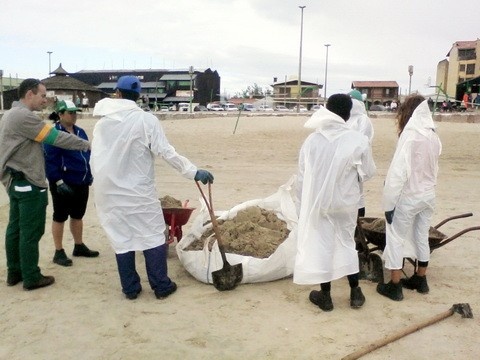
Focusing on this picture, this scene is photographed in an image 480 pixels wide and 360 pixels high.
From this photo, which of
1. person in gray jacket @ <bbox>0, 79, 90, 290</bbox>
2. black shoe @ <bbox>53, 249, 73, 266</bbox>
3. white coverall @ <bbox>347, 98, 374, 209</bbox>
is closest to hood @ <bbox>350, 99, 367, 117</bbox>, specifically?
white coverall @ <bbox>347, 98, 374, 209</bbox>

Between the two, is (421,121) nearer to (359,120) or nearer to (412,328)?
(359,120)

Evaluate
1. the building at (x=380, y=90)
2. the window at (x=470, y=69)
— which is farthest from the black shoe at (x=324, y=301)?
the building at (x=380, y=90)

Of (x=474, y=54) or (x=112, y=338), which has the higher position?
(x=474, y=54)

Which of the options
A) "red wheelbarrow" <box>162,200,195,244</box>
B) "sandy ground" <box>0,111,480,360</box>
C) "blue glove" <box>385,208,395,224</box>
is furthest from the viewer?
"red wheelbarrow" <box>162,200,195,244</box>

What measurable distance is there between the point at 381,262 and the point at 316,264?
38.1 inches

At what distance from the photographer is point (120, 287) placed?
163 inches

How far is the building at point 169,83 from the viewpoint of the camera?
63.1m

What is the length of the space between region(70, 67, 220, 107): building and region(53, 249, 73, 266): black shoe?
177 feet

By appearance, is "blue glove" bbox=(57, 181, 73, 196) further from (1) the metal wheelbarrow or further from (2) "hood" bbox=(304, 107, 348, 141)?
(1) the metal wheelbarrow

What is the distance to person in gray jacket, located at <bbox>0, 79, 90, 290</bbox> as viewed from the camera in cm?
372

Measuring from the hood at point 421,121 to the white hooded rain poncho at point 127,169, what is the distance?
174cm

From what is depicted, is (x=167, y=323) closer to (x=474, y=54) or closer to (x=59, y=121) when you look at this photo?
(x=59, y=121)

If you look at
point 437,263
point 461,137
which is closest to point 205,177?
point 437,263

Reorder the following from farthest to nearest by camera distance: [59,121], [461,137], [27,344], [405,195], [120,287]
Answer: [461,137] < [59,121] < [120,287] < [405,195] < [27,344]
